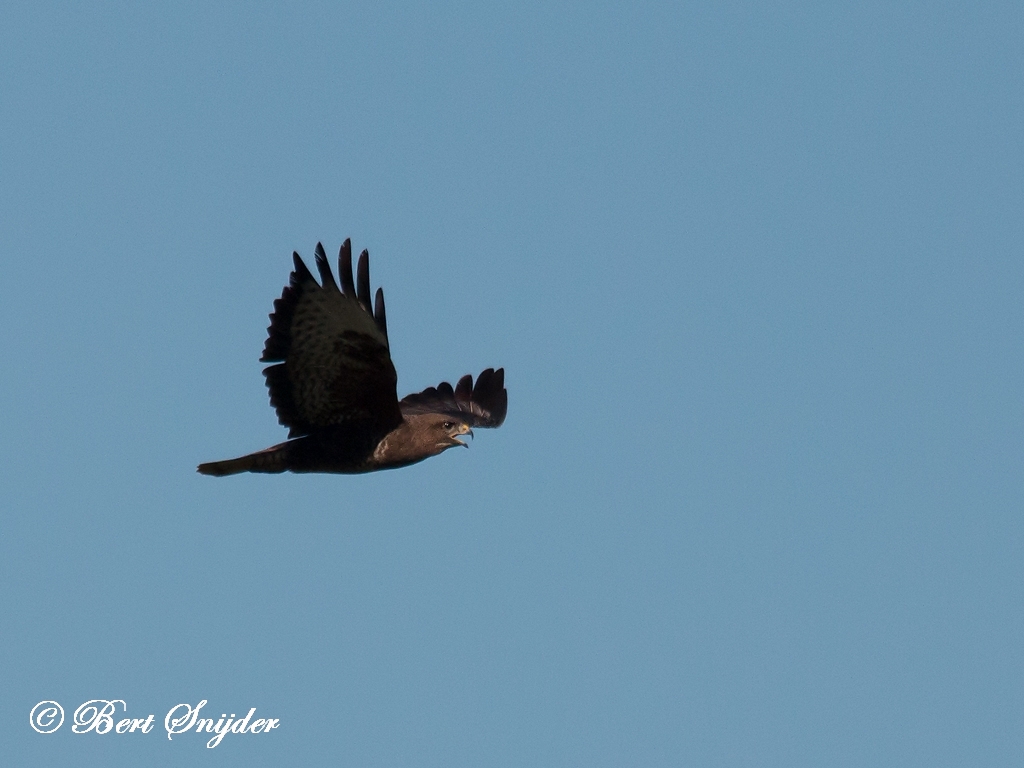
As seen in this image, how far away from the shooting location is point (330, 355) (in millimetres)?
12609

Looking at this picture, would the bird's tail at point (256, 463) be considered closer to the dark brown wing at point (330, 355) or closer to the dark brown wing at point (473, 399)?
the dark brown wing at point (330, 355)

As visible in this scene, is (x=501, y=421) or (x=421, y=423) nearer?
(x=421, y=423)

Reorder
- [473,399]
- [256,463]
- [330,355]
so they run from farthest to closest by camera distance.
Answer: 1. [473,399]
2. [256,463]
3. [330,355]

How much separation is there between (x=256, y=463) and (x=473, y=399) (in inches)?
Answer: 117

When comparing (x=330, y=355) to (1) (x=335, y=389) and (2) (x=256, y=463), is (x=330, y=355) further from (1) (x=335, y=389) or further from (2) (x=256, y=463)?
(2) (x=256, y=463)

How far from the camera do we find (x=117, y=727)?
1432 centimetres

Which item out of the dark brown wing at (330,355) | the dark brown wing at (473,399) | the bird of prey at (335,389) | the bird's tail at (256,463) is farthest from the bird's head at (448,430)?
the dark brown wing at (473,399)

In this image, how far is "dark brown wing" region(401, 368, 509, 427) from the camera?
15.1m

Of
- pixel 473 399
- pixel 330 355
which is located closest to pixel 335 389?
pixel 330 355

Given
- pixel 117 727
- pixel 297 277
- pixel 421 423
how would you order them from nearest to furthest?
pixel 297 277 → pixel 421 423 → pixel 117 727

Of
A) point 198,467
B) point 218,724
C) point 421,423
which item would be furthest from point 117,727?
point 421,423

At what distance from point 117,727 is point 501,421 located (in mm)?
4045

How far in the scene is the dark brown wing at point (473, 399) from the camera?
15148 millimetres

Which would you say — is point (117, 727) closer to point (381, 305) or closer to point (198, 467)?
point (198, 467)
